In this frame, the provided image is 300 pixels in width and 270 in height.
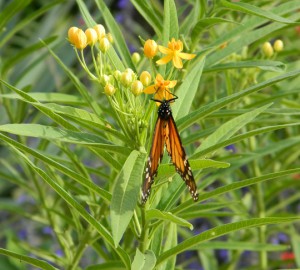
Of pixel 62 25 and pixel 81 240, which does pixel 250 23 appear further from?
pixel 62 25

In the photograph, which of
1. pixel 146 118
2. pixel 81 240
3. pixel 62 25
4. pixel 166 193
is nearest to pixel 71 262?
pixel 81 240

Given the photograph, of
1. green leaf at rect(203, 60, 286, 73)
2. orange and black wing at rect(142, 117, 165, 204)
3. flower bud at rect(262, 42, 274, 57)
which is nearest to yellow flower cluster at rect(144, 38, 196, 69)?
orange and black wing at rect(142, 117, 165, 204)

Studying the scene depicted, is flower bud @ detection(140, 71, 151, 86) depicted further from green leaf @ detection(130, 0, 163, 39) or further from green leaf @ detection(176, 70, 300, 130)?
green leaf @ detection(130, 0, 163, 39)

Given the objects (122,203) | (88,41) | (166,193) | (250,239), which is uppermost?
(250,239)

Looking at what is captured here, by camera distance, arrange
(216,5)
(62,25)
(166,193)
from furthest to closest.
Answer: (62,25) < (216,5) < (166,193)

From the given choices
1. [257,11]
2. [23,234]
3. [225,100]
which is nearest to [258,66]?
[257,11]

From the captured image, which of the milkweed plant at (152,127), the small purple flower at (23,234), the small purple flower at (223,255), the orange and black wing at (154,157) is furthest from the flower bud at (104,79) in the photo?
the small purple flower at (23,234)

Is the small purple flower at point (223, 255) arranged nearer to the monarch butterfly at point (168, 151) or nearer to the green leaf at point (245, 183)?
the green leaf at point (245, 183)
